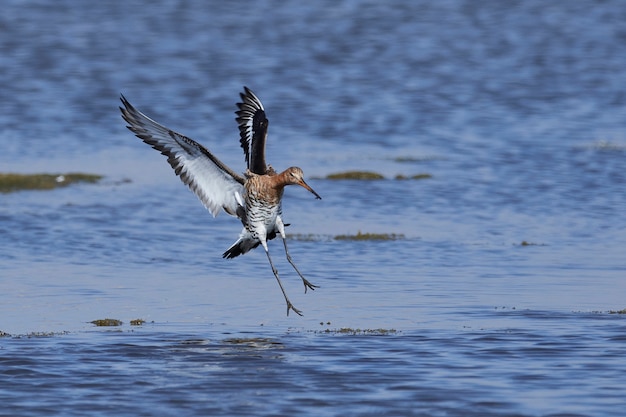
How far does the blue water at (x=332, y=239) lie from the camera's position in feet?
29.7

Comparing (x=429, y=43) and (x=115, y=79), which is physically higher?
(x=429, y=43)

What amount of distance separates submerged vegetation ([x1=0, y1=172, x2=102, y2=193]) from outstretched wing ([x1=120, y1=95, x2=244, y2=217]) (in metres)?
5.93

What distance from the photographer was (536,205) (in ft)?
54.2

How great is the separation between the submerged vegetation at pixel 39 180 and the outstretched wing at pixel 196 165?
5.93m

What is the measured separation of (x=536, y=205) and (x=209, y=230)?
4076 millimetres

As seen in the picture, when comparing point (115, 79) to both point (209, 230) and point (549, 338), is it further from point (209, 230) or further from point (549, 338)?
point (549, 338)

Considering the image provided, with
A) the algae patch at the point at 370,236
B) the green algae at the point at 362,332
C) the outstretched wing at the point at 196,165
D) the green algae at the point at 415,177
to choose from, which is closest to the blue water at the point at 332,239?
the green algae at the point at 362,332

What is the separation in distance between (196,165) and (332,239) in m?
3.02

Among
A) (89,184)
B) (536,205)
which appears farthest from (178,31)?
(536,205)

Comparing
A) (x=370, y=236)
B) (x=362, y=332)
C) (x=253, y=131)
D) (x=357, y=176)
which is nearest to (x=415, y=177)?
(x=357, y=176)

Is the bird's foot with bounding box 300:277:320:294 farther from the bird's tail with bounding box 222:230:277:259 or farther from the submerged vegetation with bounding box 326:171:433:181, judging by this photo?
the submerged vegetation with bounding box 326:171:433:181

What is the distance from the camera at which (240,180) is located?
1188 cm

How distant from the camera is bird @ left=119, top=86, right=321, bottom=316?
37.9 ft

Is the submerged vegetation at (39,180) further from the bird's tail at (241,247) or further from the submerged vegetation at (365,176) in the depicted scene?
the bird's tail at (241,247)
